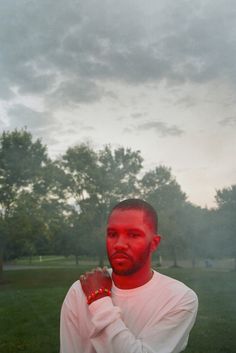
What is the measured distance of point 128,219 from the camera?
188 centimetres

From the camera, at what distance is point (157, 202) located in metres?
15.6

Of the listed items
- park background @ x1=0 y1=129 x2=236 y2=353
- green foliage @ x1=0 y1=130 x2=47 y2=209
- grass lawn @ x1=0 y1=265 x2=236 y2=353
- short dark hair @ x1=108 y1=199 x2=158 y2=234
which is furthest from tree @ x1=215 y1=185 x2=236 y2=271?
green foliage @ x1=0 y1=130 x2=47 y2=209

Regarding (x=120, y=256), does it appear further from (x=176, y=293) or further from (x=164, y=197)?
(x=164, y=197)

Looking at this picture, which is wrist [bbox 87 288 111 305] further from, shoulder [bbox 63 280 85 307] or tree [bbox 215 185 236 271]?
tree [bbox 215 185 236 271]

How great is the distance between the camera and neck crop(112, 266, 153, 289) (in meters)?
1.86

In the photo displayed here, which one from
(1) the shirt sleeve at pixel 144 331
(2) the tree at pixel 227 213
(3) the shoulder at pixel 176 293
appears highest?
(2) the tree at pixel 227 213

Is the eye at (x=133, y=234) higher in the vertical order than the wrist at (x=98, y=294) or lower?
higher

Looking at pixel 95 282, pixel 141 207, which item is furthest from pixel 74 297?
pixel 141 207

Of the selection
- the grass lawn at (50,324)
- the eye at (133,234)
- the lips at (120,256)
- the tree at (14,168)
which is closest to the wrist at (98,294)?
the lips at (120,256)

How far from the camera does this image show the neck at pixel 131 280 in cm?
186

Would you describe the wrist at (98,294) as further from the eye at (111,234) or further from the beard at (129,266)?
the eye at (111,234)

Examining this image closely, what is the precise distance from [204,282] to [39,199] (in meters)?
10.4

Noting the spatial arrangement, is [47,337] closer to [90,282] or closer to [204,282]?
[90,282]

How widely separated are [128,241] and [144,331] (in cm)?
38
